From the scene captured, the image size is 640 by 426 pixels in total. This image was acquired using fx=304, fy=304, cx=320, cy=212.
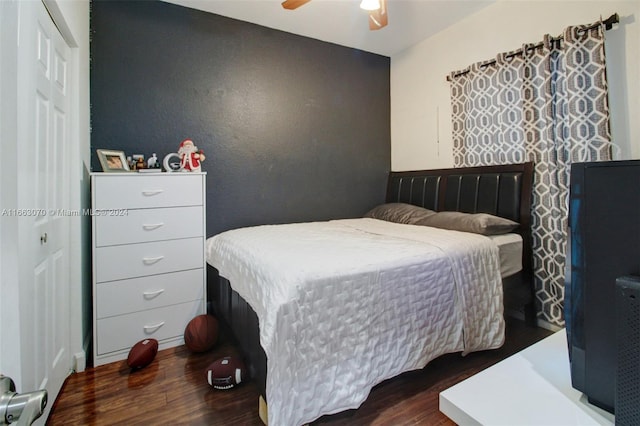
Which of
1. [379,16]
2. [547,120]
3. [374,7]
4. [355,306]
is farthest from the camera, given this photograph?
[547,120]

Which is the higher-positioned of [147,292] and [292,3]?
[292,3]

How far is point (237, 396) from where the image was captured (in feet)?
5.26

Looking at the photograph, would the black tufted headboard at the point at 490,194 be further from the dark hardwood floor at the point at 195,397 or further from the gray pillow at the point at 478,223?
the dark hardwood floor at the point at 195,397

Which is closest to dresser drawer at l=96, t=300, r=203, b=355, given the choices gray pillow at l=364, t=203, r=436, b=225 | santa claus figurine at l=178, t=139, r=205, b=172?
santa claus figurine at l=178, t=139, r=205, b=172

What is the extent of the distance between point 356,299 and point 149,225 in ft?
5.02

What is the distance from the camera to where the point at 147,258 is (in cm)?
208

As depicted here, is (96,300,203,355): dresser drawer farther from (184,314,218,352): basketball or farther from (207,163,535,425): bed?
(207,163,535,425): bed

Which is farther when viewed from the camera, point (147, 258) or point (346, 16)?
point (346, 16)

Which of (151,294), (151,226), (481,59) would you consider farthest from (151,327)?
(481,59)

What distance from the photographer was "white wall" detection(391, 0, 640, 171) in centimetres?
191

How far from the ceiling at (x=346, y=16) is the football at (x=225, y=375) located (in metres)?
2.75

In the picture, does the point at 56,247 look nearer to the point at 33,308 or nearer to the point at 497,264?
the point at 33,308

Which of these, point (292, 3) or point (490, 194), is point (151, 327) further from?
point (490, 194)

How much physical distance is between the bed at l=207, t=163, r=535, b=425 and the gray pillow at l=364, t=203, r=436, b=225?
37cm
